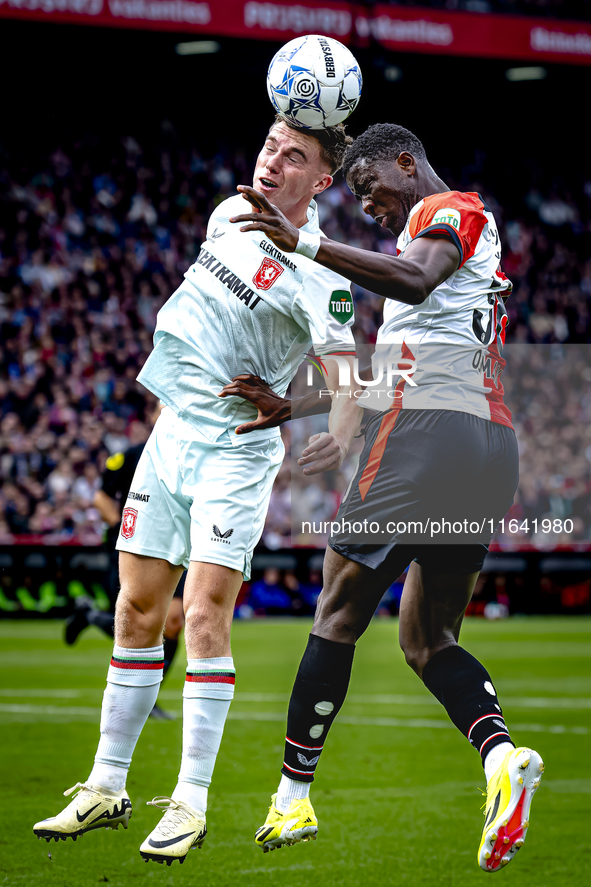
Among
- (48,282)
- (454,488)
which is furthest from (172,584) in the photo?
(48,282)

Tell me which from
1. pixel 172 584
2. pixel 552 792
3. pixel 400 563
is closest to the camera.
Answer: pixel 400 563

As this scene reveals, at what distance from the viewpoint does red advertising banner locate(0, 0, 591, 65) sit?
674 inches

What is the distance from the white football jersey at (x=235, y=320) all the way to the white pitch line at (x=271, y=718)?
15.4ft

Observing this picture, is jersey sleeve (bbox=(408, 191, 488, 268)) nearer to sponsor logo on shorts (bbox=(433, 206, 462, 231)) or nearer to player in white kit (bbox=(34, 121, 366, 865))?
sponsor logo on shorts (bbox=(433, 206, 462, 231))

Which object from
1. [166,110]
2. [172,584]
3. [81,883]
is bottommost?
[81,883]

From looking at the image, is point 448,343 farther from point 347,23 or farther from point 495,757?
point 347,23

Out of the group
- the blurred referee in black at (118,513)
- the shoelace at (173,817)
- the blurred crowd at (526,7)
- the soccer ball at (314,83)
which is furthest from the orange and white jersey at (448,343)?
the blurred crowd at (526,7)

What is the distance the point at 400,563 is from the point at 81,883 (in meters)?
1.76

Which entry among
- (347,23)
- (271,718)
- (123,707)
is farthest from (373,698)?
(347,23)

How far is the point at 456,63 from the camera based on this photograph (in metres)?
20.2

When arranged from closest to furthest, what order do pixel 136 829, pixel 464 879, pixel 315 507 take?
pixel 464 879 → pixel 136 829 → pixel 315 507

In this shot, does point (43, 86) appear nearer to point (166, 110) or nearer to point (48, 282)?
point (166, 110)

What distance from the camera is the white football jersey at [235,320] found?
355 centimetres

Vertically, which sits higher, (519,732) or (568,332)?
(568,332)
